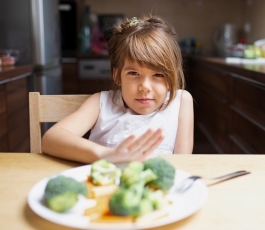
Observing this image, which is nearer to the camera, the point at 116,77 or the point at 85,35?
the point at 116,77

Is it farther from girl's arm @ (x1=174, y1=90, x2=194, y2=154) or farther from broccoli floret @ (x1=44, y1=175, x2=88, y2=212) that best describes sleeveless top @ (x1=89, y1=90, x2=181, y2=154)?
broccoli floret @ (x1=44, y1=175, x2=88, y2=212)

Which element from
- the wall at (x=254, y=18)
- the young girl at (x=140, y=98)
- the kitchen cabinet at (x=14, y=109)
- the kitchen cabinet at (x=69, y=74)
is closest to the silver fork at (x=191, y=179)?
the young girl at (x=140, y=98)

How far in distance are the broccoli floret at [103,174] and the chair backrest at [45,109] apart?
549mm

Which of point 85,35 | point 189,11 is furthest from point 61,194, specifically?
point 189,11

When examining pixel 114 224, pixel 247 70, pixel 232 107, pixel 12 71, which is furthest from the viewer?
pixel 232 107

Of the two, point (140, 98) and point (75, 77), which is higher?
point (140, 98)

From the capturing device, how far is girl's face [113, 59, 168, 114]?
3.51 feet

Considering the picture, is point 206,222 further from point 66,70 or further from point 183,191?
point 66,70

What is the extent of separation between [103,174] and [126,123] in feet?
1.92

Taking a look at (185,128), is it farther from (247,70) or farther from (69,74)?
(69,74)

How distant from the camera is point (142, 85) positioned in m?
1.05

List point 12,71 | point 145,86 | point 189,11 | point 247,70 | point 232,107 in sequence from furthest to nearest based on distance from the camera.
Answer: point 189,11 → point 232,107 → point 12,71 → point 247,70 → point 145,86

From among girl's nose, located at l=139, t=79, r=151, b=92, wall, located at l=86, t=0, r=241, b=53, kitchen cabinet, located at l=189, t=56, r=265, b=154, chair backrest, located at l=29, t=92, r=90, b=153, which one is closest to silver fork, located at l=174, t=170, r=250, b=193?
girl's nose, located at l=139, t=79, r=151, b=92

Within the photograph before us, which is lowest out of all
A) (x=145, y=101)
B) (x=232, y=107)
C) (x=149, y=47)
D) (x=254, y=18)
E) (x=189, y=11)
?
(x=232, y=107)
